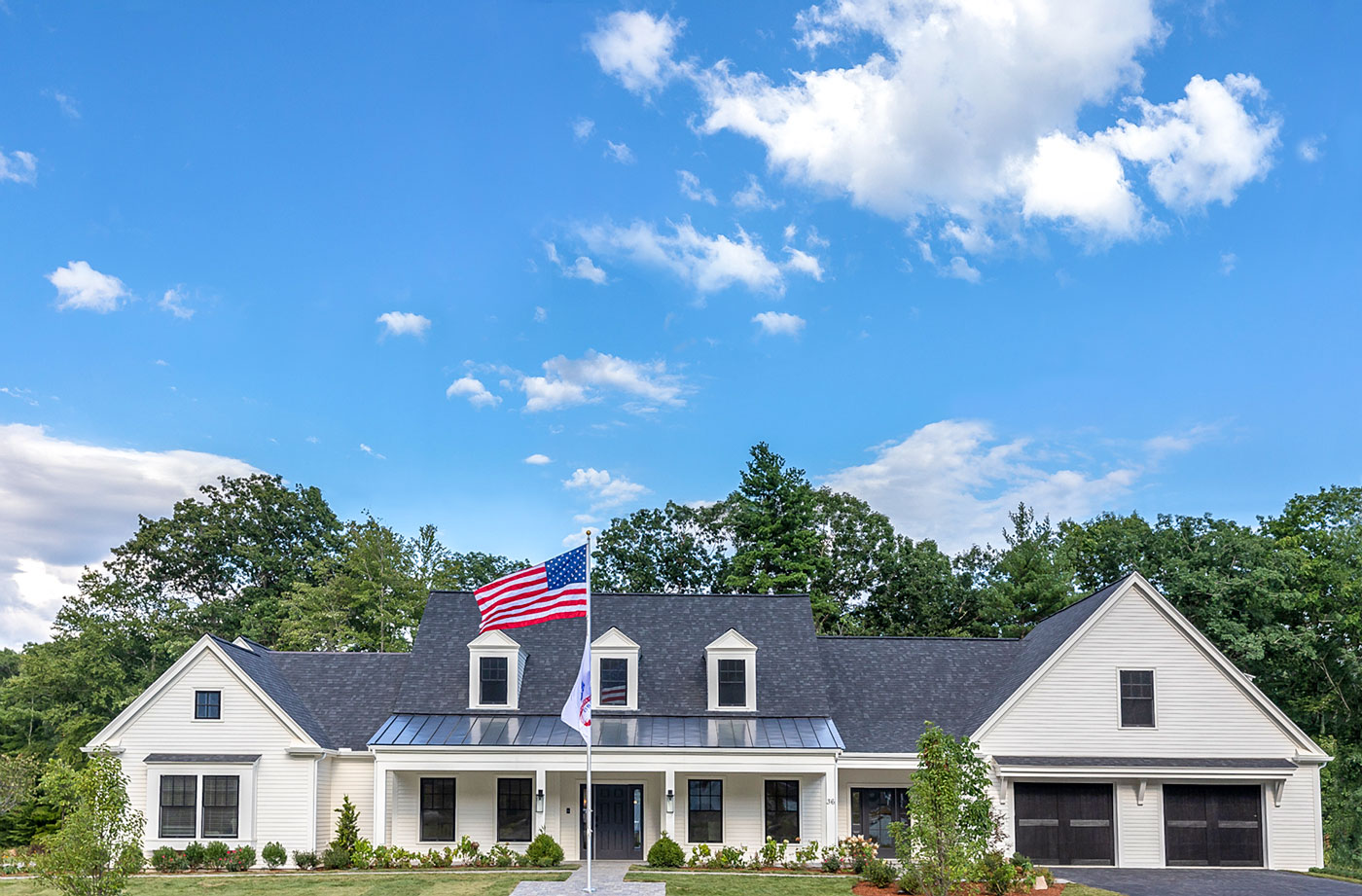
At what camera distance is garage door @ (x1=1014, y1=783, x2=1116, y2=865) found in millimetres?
26125

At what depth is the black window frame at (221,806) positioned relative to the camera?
2628 cm

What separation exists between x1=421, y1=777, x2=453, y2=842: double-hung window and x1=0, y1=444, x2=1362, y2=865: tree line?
16.8 m

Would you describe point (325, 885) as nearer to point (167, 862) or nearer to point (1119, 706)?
point (167, 862)

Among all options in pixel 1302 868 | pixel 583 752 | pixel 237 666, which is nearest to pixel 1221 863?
pixel 1302 868

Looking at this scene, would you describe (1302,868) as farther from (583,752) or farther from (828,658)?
(583,752)

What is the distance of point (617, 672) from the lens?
2864cm

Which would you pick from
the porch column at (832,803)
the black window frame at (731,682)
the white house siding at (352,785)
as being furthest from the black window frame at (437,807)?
the porch column at (832,803)

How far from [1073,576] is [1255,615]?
9749 mm

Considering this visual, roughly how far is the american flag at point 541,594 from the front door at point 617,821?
20.5 ft

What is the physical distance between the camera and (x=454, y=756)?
85.8 feet

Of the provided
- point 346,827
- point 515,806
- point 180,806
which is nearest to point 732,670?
point 515,806

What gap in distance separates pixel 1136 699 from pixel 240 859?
21.8m

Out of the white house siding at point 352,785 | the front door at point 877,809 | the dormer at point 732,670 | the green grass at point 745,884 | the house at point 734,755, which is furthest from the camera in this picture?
the dormer at point 732,670

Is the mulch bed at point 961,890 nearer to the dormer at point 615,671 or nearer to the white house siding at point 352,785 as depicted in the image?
the dormer at point 615,671
